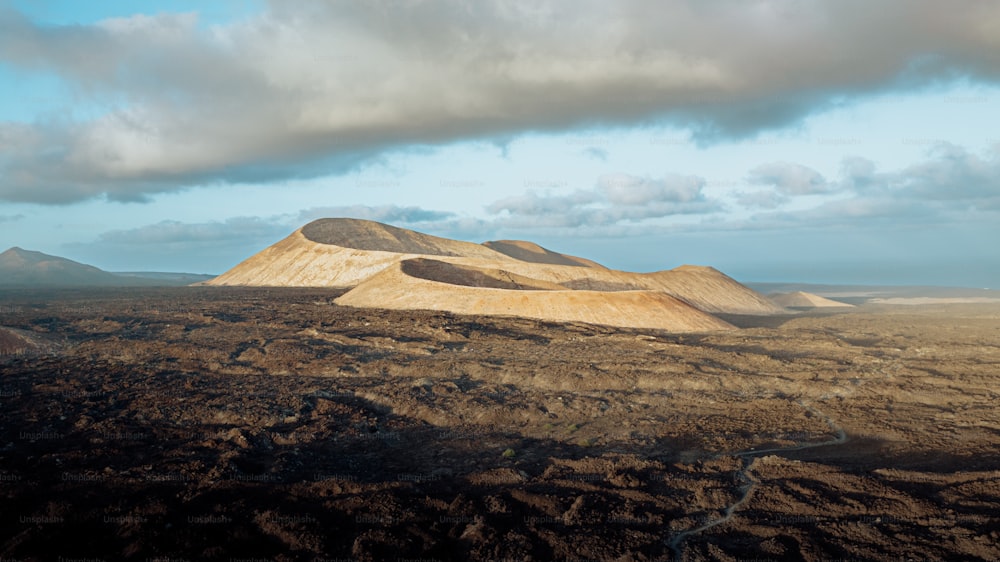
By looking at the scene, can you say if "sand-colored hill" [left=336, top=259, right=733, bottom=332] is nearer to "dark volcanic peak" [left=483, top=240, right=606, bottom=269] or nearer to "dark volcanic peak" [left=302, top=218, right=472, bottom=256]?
"dark volcanic peak" [left=302, top=218, right=472, bottom=256]

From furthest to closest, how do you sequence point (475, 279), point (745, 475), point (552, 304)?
1. point (475, 279)
2. point (552, 304)
3. point (745, 475)

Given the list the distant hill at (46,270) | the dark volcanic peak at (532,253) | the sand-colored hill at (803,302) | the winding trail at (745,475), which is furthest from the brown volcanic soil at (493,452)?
the distant hill at (46,270)

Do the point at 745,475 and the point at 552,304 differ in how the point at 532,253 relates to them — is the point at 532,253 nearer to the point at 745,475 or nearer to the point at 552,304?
the point at 552,304

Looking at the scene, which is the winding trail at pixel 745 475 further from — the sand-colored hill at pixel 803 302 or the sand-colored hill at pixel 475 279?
the sand-colored hill at pixel 803 302

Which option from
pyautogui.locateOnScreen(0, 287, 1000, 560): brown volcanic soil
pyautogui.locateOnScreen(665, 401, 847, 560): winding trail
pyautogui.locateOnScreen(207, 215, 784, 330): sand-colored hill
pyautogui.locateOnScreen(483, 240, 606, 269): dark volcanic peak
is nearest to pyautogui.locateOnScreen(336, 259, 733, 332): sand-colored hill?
pyautogui.locateOnScreen(207, 215, 784, 330): sand-colored hill

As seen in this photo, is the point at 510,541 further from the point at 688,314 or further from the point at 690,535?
the point at 688,314

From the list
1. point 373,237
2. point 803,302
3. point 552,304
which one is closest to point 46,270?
point 373,237
